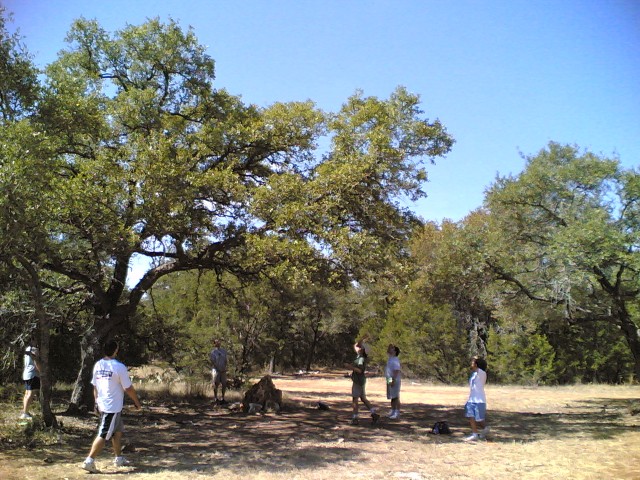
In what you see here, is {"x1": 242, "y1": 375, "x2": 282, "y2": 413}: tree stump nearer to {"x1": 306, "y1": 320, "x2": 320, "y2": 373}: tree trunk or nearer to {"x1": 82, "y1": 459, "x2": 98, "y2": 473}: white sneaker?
{"x1": 82, "y1": 459, "x2": 98, "y2": 473}: white sneaker

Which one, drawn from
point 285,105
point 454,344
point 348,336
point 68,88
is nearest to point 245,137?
point 285,105

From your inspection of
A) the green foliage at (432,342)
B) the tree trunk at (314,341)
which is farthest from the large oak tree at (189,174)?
the tree trunk at (314,341)

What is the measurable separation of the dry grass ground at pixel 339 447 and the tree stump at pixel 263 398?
52cm

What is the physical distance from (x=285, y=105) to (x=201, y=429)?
301 inches

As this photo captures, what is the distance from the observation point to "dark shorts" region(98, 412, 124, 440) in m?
6.86

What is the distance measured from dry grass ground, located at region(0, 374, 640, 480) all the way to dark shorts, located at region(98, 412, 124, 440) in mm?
497

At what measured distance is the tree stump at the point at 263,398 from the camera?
45.1 feet

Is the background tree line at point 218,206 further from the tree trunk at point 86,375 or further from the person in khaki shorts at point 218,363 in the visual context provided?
the person in khaki shorts at point 218,363

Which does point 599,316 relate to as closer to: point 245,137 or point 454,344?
point 245,137

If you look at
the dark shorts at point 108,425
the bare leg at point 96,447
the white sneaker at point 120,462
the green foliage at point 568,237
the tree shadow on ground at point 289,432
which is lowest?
the tree shadow on ground at point 289,432

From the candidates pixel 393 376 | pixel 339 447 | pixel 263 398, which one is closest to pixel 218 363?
pixel 263 398

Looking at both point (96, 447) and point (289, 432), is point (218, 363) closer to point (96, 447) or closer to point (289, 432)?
point (289, 432)

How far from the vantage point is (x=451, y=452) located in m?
8.97

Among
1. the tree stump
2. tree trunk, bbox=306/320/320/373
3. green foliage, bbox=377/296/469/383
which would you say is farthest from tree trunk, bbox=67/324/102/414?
tree trunk, bbox=306/320/320/373
